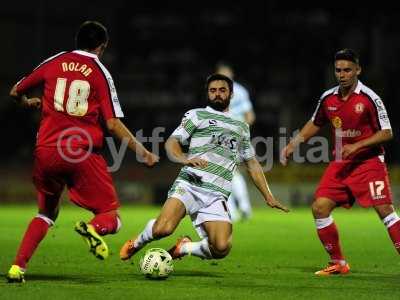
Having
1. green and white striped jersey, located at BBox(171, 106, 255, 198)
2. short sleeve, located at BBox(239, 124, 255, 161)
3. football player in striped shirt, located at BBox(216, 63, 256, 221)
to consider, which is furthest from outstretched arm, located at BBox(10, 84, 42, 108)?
football player in striped shirt, located at BBox(216, 63, 256, 221)

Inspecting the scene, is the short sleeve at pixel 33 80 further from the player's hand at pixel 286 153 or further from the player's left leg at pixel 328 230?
the player's left leg at pixel 328 230

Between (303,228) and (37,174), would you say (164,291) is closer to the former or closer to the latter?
(37,174)

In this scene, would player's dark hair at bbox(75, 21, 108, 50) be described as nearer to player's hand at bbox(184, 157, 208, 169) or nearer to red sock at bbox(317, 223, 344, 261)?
player's hand at bbox(184, 157, 208, 169)

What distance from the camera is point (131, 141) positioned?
730 cm

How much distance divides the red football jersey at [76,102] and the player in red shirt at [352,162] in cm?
227

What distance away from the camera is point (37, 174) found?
7453mm

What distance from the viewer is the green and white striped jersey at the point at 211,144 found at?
8.41 m

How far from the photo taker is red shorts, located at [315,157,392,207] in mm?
8523

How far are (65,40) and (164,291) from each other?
1044 inches

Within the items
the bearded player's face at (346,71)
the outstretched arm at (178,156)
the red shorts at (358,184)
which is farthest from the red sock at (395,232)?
the outstretched arm at (178,156)

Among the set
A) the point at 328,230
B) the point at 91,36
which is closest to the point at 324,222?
the point at 328,230

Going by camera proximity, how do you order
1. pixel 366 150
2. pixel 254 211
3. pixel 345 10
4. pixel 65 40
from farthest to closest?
pixel 65 40
pixel 345 10
pixel 254 211
pixel 366 150

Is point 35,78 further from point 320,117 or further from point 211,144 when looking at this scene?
point 320,117

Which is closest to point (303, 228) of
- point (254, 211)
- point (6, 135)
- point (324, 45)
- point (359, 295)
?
point (254, 211)
